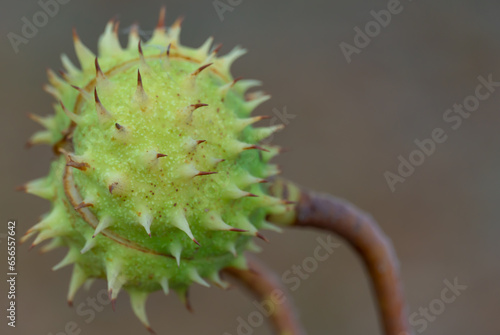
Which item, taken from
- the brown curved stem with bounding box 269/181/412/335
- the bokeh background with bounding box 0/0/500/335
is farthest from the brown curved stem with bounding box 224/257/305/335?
the bokeh background with bounding box 0/0/500/335

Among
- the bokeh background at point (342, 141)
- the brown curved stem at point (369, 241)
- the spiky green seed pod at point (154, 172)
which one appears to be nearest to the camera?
the spiky green seed pod at point (154, 172)

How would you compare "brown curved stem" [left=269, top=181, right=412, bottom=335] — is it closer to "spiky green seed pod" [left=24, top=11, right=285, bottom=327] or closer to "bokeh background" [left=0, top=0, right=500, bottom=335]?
"spiky green seed pod" [left=24, top=11, right=285, bottom=327]

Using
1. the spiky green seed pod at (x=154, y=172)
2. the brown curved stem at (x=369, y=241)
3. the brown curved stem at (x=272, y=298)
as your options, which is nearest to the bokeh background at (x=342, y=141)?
the brown curved stem at (x=272, y=298)

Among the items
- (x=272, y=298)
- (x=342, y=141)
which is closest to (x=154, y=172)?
(x=272, y=298)

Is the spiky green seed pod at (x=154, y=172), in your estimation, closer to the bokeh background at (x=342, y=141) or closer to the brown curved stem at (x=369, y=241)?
the brown curved stem at (x=369, y=241)

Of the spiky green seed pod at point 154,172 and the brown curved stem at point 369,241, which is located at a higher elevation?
the spiky green seed pod at point 154,172

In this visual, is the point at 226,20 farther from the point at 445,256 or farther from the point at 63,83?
the point at 63,83

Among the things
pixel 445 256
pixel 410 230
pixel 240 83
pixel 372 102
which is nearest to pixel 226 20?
pixel 372 102
